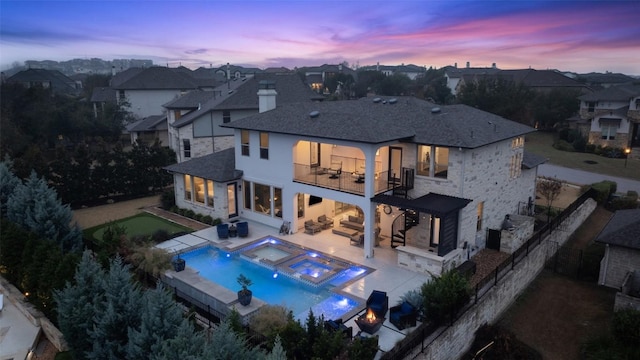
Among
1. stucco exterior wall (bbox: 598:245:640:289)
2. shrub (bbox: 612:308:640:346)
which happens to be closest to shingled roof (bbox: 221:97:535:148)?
stucco exterior wall (bbox: 598:245:640:289)

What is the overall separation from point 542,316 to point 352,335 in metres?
8.67

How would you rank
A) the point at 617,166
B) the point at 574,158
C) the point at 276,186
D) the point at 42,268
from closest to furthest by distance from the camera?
the point at 42,268 → the point at 276,186 → the point at 617,166 → the point at 574,158

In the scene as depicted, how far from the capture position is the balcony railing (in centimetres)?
1941

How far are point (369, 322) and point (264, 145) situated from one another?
1272 cm

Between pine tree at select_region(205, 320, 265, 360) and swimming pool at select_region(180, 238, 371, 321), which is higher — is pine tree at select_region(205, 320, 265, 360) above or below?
above

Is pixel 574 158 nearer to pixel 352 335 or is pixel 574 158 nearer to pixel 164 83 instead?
pixel 352 335

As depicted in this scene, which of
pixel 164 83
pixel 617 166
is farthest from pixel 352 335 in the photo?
pixel 164 83

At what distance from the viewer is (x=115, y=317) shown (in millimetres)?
11258

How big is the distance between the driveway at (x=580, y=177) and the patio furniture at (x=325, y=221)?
2434 cm

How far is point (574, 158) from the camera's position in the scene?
155 ft

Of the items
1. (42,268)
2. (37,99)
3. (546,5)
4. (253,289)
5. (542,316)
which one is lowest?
(542,316)

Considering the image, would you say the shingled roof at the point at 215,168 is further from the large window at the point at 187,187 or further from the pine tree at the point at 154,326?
the pine tree at the point at 154,326

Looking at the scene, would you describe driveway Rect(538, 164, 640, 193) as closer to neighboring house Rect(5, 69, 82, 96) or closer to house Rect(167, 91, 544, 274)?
house Rect(167, 91, 544, 274)

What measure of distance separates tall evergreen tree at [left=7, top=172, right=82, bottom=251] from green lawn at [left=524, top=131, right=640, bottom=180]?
43.3m
